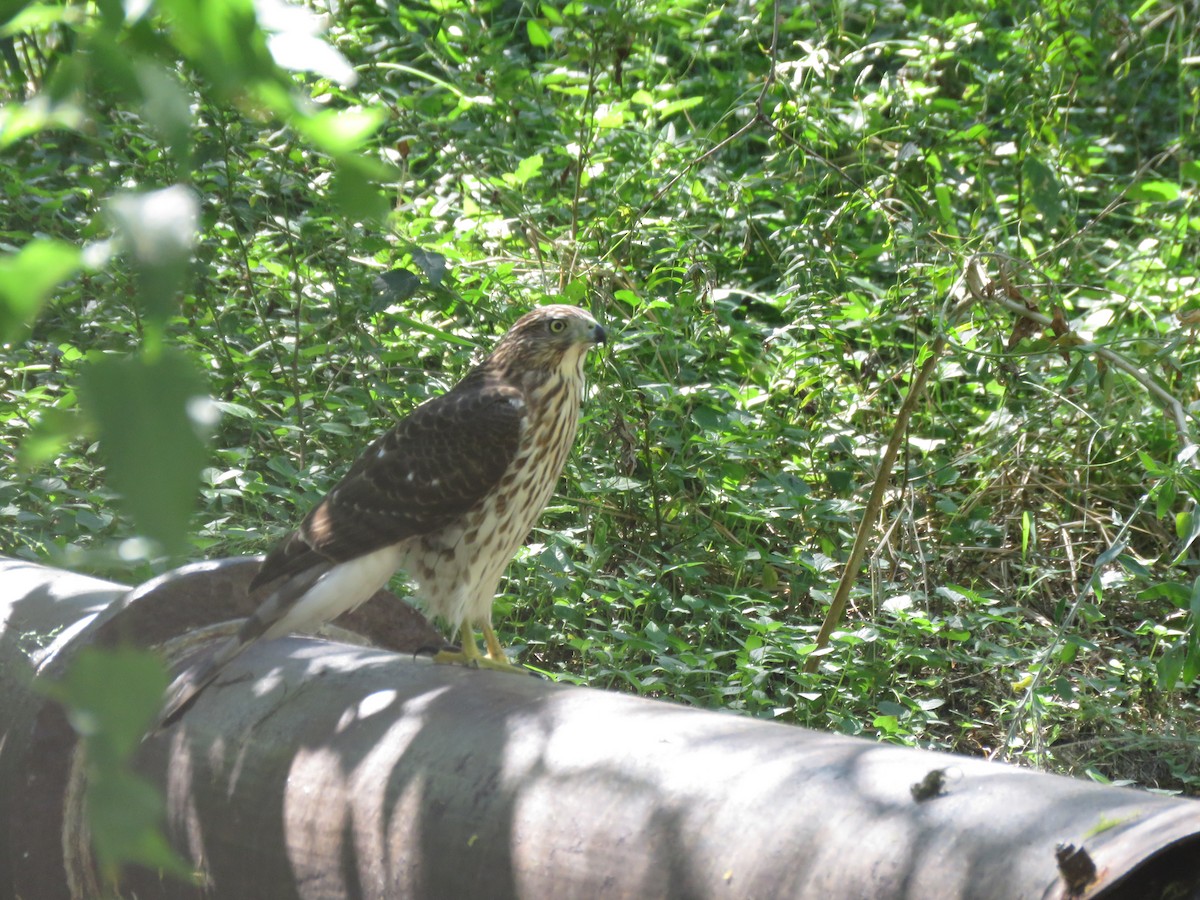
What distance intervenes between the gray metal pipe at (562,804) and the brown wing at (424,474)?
0.98 m

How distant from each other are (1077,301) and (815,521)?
1616mm

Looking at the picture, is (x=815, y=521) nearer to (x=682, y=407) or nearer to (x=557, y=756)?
(x=682, y=407)

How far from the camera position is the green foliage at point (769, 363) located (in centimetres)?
392

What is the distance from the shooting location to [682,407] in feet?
16.3

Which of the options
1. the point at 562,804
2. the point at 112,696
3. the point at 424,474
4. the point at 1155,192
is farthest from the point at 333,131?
the point at 1155,192

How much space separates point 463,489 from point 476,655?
44cm

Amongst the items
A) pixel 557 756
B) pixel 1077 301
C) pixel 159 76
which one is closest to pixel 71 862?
pixel 557 756

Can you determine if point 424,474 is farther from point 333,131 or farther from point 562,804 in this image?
point 333,131

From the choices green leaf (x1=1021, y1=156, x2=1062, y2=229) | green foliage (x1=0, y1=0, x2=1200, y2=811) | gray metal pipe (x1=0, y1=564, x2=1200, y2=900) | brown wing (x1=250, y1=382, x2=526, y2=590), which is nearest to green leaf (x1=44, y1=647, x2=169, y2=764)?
gray metal pipe (x1=0, y1=564, x2=1200, y2=900)

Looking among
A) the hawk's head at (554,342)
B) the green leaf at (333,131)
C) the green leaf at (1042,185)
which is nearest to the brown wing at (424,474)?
the hawk's head at (554,342)

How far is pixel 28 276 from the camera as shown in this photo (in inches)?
21.3

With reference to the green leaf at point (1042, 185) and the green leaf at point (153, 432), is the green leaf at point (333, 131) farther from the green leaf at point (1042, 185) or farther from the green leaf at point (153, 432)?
the green leaf at point (1042, 185)

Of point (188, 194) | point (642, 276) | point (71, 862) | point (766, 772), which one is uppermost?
point (642, 276)

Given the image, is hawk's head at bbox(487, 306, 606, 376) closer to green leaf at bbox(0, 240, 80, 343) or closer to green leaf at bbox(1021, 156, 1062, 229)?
green leaf at bbox(1021, 156, 1062, 229)
